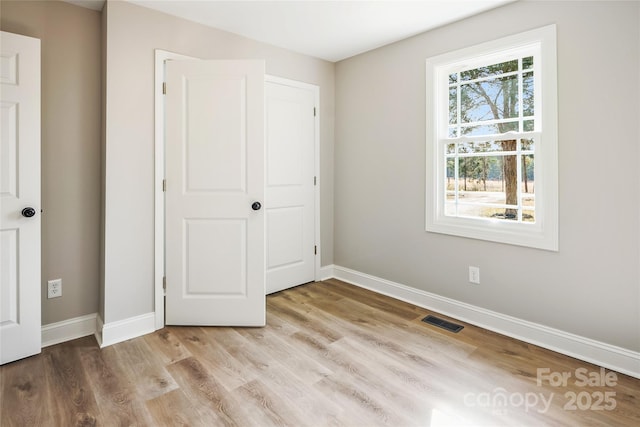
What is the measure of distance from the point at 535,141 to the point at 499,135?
0.84 ft

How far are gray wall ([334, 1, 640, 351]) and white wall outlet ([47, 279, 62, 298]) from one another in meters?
2.64

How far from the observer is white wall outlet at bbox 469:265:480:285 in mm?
2795

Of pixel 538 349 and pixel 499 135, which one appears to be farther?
pixel 499 135

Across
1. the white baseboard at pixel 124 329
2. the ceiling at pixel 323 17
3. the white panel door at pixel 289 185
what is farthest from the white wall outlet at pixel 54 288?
the ceiling at pixel 323 17

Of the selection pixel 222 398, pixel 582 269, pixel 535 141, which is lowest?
pixel 222 398

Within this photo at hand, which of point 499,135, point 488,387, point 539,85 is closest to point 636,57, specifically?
point 539,85

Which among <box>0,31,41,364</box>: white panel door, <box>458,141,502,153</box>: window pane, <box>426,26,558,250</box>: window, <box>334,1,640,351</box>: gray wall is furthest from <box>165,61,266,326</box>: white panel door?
<box>458,141,502,153</box>: window pane

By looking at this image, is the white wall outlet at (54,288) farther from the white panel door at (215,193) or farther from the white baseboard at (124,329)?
the white panel door at (215,193)

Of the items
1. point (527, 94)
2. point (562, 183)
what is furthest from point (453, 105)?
point (562, 183)

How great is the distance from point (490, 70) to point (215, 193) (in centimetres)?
231

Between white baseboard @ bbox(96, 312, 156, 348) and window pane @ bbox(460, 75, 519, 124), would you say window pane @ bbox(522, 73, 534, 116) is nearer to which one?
window pane @ bbox(460, 75, 519, 124)

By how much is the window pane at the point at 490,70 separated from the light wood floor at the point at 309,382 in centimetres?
196

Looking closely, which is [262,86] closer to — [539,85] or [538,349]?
[539,85]

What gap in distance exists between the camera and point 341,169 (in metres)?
3.93
